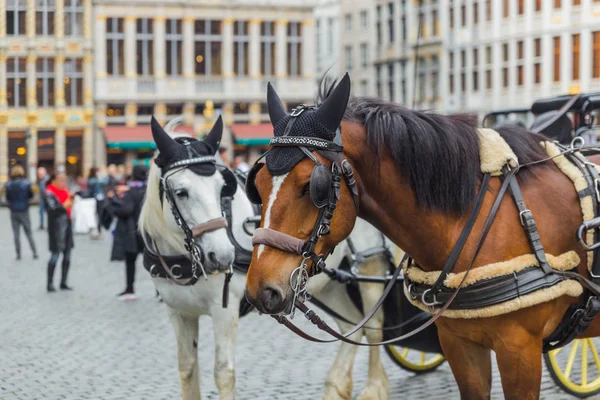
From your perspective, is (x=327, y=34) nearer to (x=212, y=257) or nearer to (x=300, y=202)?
(x=212, y=257)

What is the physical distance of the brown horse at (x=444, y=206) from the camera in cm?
371

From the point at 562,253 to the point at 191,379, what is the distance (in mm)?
2563

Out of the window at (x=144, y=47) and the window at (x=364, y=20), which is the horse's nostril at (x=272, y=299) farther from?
the window at (x=364, y=20)

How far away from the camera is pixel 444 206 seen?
12.7 feet

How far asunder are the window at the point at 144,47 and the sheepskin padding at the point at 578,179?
46093mm

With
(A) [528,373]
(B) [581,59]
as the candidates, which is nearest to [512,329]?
(A) [528,373]

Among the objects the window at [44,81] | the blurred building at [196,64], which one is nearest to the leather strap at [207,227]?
the blurred building at [196,64]

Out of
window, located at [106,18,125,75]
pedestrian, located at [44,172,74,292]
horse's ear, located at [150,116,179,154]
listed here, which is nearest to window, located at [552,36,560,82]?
window, located at [106,18,125,75]

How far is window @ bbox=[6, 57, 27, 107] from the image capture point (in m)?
47.7

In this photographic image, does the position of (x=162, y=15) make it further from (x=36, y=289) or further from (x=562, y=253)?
(x=562, y=253)

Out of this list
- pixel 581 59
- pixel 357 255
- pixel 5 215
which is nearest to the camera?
pixel 357 255

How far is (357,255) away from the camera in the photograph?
6508mm

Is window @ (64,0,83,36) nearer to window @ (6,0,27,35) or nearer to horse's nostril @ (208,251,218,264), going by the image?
window @ (6,0,27,35)

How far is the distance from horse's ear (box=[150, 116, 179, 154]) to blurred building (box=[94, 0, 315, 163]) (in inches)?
1654
